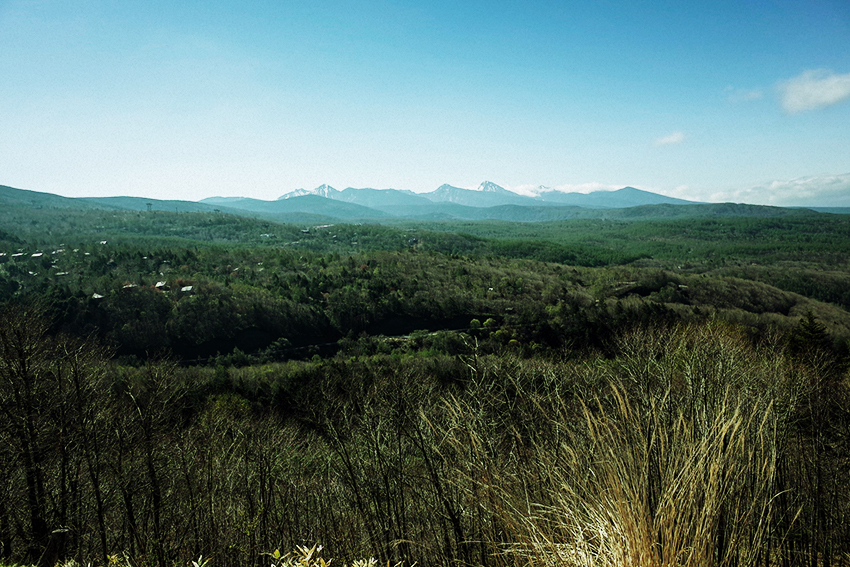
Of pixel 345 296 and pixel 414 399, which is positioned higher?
pixel 414 399

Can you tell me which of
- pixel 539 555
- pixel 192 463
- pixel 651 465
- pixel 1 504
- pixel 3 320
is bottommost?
pixel 192 463

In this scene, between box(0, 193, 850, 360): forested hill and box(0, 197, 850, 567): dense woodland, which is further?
box(0, 193, 850, 360): forested hill

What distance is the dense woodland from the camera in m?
3.10

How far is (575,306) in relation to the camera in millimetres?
62062

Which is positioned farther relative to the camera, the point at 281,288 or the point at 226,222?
the point at 226,222

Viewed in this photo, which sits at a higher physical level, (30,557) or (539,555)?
(539,555)

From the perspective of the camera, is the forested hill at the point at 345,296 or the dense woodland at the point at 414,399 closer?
the dense woodland at the point at 414,399

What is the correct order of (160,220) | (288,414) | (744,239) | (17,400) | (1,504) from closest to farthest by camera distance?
1. (1,504)
2. (17,400)
3. (288,414)
4. (160,220)
5. (744,239)

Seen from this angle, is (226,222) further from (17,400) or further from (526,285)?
(17,400)

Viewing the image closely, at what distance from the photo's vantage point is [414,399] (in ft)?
48.6

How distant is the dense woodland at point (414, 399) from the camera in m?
3.10

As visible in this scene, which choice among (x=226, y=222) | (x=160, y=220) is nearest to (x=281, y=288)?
(x=226, y=222)

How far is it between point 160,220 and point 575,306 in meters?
175

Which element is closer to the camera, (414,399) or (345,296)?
(414,399)
